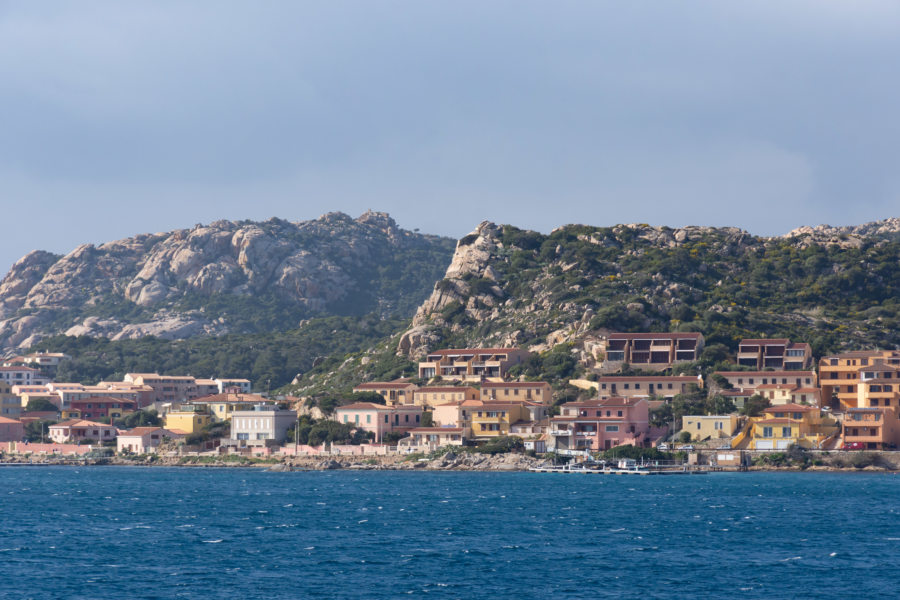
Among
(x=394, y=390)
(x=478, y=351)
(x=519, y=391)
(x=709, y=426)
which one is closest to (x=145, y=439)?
(x=394, y=390)

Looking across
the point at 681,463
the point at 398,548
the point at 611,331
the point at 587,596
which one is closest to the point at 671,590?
the point at 587,596

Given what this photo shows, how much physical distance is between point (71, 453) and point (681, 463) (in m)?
66.2

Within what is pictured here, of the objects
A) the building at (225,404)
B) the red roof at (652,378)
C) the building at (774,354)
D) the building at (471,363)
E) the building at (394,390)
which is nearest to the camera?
the red roof at (652,378)

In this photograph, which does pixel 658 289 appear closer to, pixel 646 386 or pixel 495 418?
pixel 646 386

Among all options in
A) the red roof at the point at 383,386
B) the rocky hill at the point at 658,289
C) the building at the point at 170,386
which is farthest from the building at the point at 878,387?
the building at the point at 170,386

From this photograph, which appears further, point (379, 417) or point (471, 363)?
point (471, 363)

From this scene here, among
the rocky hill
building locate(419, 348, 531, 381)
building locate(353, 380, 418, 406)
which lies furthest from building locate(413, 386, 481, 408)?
the rocky hill

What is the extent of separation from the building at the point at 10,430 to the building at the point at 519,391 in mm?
54750

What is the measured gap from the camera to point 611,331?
13862 centimetres

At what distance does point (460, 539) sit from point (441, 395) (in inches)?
2690

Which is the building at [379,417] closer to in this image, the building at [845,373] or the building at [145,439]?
the building at [145,439]

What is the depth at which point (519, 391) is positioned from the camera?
126562mm

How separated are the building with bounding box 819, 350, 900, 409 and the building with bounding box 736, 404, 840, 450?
744 cm

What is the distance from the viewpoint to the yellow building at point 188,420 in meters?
138
